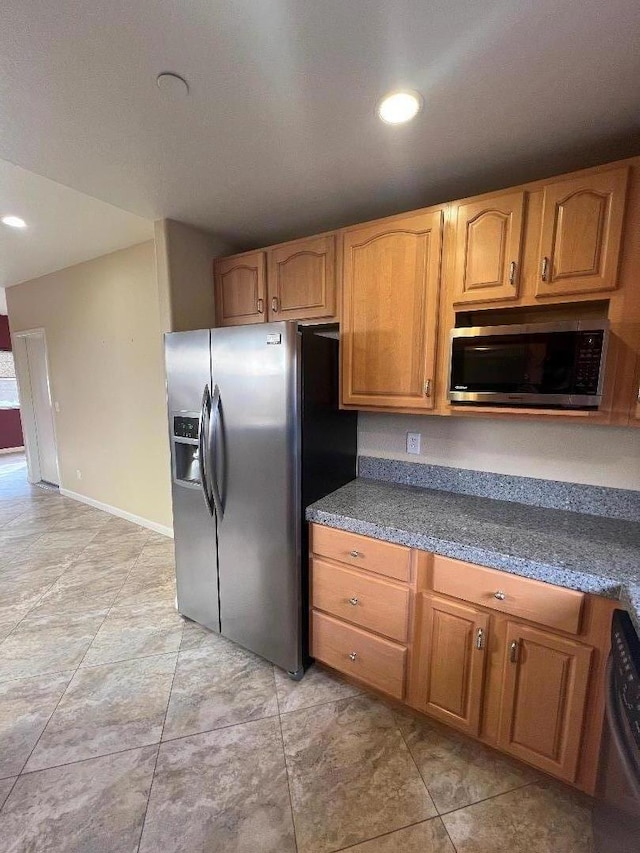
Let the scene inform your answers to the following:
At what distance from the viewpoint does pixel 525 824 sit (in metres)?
1.29

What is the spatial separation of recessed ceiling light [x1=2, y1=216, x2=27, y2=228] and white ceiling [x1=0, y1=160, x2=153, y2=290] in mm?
36

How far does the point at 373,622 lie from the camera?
1.67 metres

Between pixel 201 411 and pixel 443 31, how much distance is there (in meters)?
1.67

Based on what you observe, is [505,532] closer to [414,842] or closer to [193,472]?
[414,842]

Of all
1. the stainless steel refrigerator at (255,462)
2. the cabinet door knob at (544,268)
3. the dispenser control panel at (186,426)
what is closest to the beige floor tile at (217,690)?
the stainless steel refrigerator at (255,462)

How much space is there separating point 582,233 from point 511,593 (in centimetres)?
136

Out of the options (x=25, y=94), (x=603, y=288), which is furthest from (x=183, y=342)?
(x=603, y=288)

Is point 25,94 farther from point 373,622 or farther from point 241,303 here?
point 373,622

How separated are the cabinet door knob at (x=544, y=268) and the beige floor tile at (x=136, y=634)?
2645 mm

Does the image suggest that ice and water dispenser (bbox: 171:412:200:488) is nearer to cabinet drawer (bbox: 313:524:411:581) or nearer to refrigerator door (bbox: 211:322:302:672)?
refrigerator door (bbox: 211:322:302:672)

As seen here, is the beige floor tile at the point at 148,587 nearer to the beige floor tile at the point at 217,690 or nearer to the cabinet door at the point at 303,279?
the beige floor tile at the point at 217,690

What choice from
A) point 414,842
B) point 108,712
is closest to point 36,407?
point 108,712

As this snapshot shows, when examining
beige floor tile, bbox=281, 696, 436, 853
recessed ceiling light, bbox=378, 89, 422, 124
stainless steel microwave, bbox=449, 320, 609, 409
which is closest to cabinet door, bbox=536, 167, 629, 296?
stainless steel microwave, bbox=449, 320, 609, 409

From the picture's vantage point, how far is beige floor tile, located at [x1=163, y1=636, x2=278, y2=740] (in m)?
1.68
